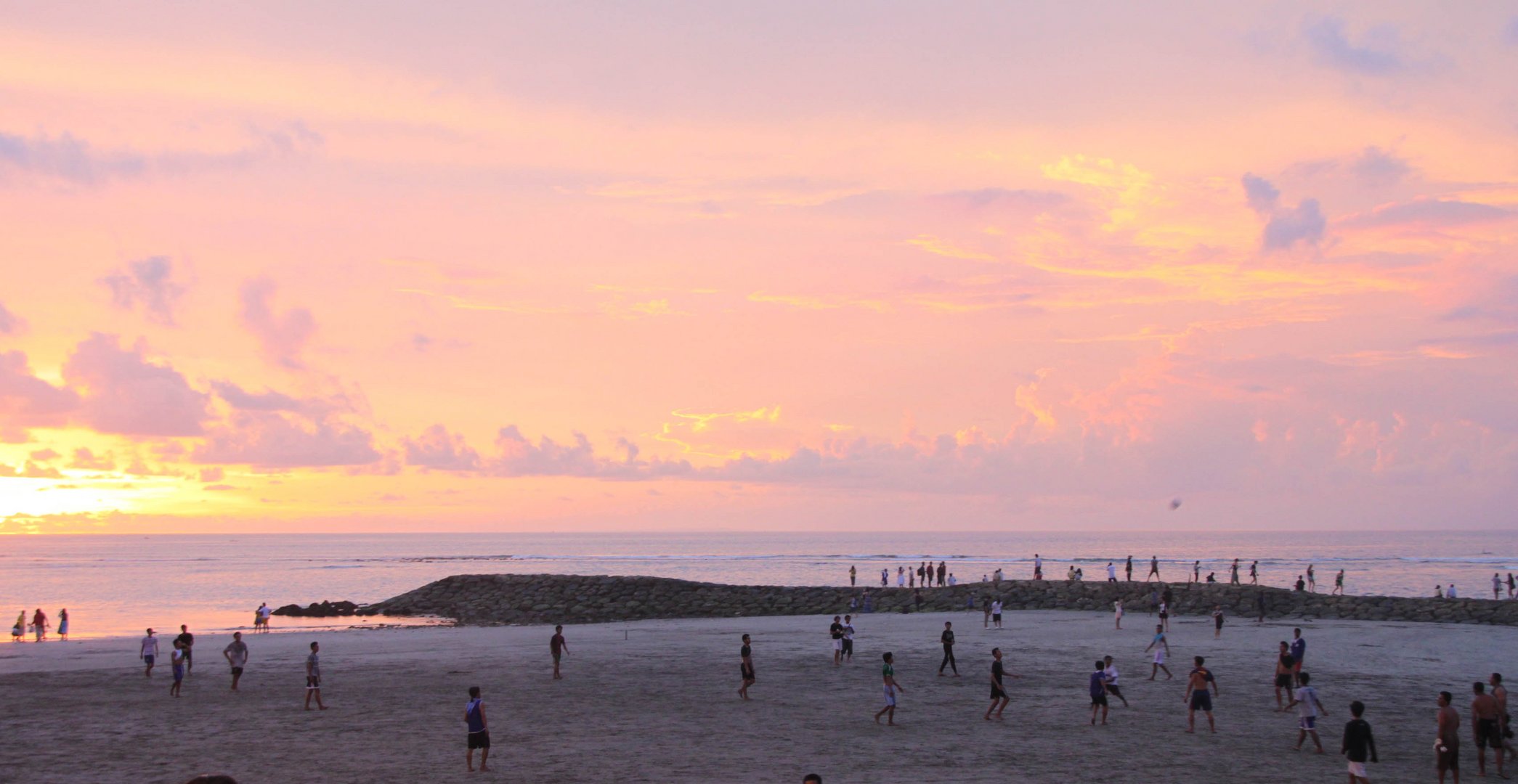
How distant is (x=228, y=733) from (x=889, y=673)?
14.4 metres

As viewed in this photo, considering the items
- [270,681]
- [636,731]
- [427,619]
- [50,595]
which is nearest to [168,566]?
[50,595]

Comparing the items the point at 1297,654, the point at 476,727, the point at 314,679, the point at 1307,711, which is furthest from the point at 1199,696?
the point at 314,679

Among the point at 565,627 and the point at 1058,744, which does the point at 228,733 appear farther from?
the point at 565,627

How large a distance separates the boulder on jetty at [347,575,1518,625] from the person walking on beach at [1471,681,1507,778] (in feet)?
95.6

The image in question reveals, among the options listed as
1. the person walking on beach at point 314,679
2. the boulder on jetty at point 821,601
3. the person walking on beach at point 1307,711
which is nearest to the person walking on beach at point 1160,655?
the person walking on beach at point 1307,711

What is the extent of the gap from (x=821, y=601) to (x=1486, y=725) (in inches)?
1927

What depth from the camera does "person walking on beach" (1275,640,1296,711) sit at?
24.6 metres

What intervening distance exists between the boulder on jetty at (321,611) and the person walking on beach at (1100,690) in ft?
185

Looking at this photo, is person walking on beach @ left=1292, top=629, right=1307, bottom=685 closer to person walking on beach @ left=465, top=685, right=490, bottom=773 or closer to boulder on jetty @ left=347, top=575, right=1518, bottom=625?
person walking on beach @ left=465, top=685, right=490, bottom=773

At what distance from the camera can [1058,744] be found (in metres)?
20.9

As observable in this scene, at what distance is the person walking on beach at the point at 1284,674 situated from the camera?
24625 mm

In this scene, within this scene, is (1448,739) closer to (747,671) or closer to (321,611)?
(747,671)

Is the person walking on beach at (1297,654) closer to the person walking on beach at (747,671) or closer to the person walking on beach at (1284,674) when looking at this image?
the person walking on beach at (1284,674)

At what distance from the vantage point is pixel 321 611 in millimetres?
67750
